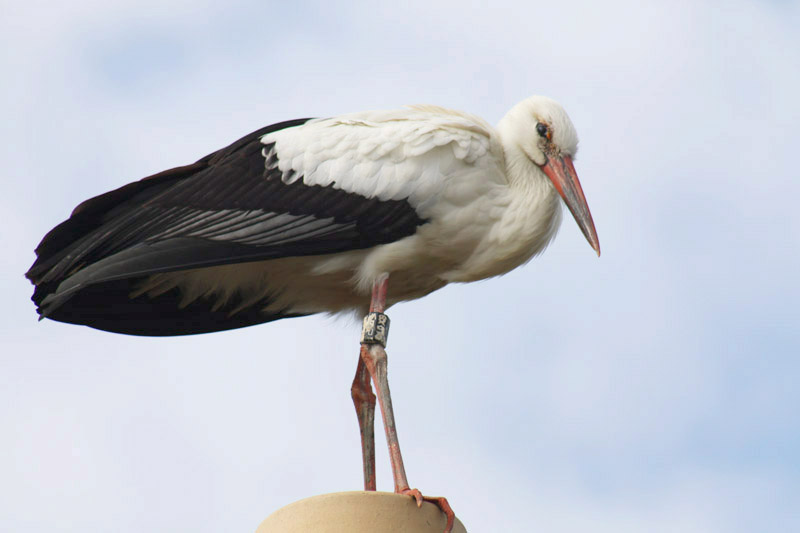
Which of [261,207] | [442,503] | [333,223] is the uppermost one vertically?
Result: [261,207]

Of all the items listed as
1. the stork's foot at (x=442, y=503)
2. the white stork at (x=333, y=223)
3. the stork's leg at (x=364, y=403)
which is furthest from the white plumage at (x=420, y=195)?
the stork's foot at (x=442, y=503)

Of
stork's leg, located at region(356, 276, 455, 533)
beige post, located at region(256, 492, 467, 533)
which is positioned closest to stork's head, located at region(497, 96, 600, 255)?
stork's leg, located at region(356, 276, 455, 533)

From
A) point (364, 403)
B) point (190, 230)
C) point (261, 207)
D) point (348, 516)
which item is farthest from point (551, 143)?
point (348, 516)

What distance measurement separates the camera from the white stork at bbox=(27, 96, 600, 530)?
24.0ft

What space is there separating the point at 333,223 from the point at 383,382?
0.95 metres

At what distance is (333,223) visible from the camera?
24.1ft

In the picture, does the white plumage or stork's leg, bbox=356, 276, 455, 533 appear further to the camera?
the white plumage

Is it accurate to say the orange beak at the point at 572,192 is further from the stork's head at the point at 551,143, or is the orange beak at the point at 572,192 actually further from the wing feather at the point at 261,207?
the wing feather at the point at 261,207

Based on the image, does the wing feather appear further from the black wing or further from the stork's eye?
the stork's eye

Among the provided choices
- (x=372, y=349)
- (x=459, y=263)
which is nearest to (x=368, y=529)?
(x=372, y=349)

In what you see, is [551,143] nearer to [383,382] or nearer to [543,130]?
[543,130]

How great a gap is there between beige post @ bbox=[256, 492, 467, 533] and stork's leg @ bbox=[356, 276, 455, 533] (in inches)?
11.4

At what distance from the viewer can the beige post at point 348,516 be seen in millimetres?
5965

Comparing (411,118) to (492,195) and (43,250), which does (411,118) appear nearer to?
(492,195)
